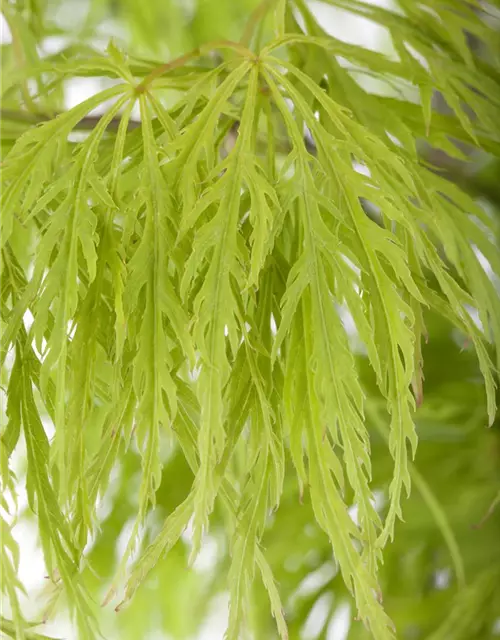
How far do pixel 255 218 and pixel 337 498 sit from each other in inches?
5.3

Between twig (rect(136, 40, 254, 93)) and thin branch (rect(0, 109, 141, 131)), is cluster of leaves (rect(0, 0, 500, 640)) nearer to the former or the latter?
twig (rect(136, 40, 254, 93))

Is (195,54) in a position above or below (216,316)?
above

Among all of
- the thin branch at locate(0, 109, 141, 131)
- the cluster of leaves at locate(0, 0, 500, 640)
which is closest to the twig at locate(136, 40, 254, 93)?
the cluster of leaves at locate(0, 0, 500, 640)

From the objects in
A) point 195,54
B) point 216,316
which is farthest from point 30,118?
point 216,316

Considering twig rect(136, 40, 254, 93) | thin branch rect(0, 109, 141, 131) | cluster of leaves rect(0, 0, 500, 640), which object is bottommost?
cluster of leaves rect(0, 0, 500, 640)

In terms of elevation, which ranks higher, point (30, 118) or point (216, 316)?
point (30, 118)

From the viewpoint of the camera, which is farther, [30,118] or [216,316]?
[30,118]

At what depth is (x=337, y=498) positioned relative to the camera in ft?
0.98

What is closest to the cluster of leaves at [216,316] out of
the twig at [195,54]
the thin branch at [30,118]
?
the twig at [195,54]

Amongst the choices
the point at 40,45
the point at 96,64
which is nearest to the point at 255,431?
the point at 96,64

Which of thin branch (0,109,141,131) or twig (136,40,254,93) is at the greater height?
thin branch (0,109,141,131)

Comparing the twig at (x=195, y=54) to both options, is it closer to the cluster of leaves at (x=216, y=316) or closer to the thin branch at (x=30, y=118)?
the cluster of leaves at (x=216, y=316)

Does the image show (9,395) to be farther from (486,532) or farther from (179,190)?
(486,532)

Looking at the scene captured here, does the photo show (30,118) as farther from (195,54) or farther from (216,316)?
(216,316)
